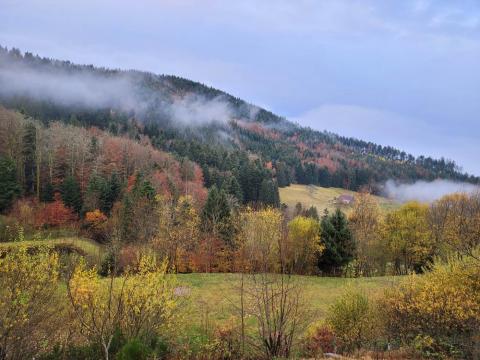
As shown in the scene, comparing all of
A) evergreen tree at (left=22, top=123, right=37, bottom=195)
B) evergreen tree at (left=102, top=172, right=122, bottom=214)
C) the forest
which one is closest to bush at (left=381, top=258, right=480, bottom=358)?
the forest

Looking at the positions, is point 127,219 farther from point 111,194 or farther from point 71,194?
point 71,194

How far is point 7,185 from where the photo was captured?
62031 millimetres

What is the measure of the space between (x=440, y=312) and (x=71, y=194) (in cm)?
6049

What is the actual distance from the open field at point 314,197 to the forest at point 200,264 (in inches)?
1114

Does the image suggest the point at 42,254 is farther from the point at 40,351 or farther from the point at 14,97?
the point at 14,97

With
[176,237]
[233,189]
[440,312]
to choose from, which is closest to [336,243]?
[176,237]

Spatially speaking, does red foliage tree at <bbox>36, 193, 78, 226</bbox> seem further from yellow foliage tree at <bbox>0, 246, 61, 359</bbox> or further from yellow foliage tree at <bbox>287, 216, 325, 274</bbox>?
yellow foliage tree at <bbox>0, 246, 61, 359</bbox>

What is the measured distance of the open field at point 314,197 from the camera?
140 m

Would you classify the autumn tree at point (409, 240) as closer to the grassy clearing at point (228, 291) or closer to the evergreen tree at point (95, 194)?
the grassy clearing at point (228, 291)

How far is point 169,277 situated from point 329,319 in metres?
8.13

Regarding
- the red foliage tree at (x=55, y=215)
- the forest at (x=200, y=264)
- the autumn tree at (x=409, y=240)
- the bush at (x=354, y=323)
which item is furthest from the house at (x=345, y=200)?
the bush at (x=354, y=323)

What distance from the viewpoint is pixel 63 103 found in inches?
7377

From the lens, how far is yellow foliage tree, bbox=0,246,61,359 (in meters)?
12.0

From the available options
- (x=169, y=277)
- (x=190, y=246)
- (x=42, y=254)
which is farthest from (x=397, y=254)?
(x=42, y=254)
